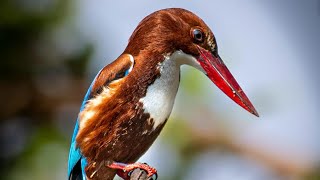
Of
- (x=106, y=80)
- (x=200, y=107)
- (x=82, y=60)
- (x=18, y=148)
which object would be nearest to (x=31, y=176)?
(x=18, y=148)

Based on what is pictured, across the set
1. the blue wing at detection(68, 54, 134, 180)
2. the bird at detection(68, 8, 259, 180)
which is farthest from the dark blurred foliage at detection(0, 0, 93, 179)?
the bird at detection(68, 8, 259, 180)

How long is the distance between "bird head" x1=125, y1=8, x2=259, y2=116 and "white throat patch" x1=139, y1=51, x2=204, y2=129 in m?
0.04

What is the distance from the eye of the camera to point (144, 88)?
364 cm

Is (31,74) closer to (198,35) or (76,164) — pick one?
(76,164)

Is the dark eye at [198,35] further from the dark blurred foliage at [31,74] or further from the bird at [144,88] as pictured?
the dark blurred foliage at [31,74]

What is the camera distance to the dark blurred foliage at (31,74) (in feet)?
23.5

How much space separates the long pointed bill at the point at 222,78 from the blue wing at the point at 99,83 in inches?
9.5

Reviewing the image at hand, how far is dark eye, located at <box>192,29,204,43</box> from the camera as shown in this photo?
3688 millimetres

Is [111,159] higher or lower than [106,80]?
lower

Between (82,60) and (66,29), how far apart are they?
0.33m

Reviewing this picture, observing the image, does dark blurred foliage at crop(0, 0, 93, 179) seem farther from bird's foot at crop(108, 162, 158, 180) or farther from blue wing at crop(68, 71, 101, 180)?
bird's foot at crop(108, 162, 158, 180)

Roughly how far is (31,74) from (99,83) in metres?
3.59

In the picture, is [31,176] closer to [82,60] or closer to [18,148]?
[18,148]

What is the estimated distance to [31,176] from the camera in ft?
23.0
